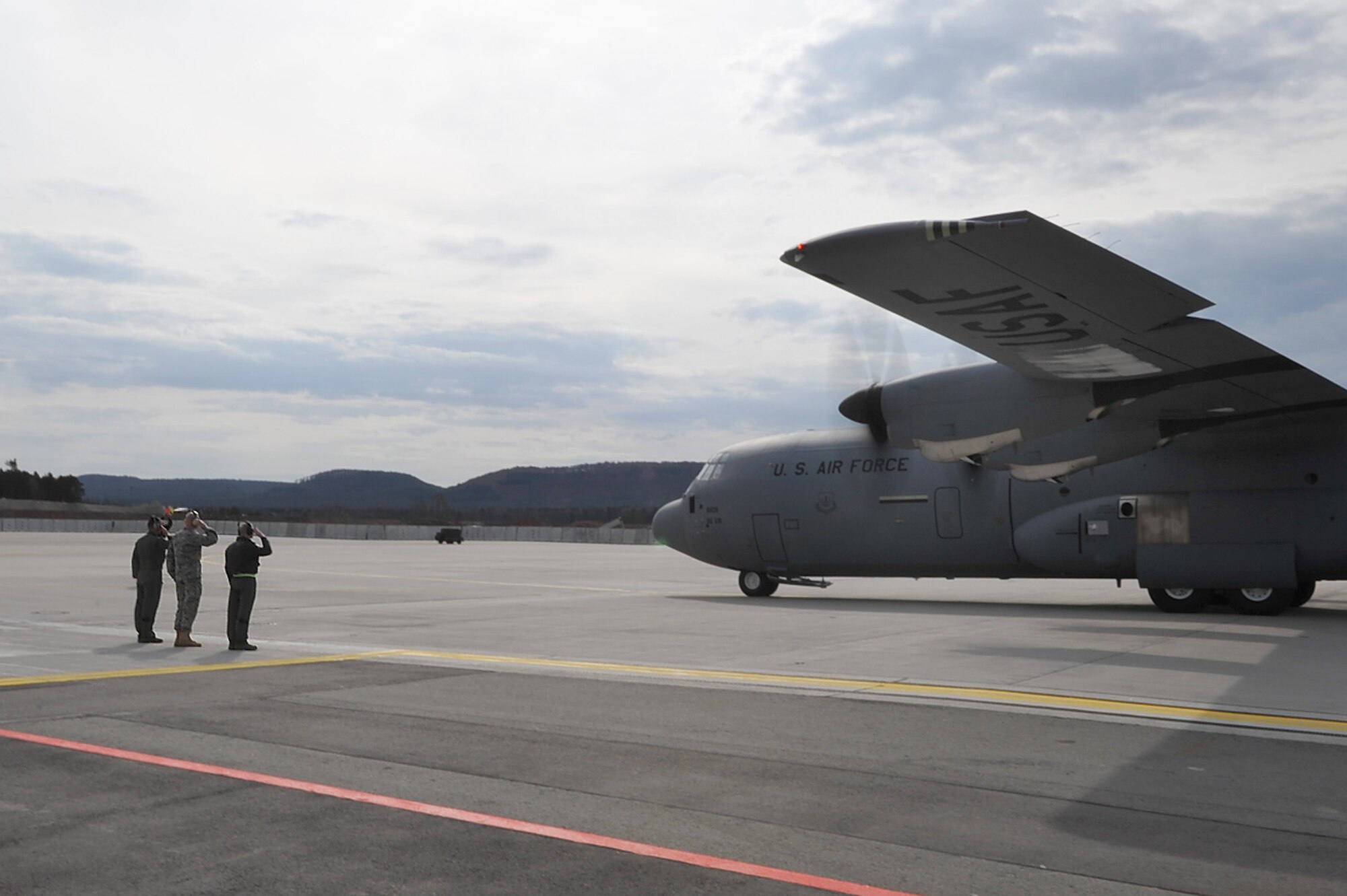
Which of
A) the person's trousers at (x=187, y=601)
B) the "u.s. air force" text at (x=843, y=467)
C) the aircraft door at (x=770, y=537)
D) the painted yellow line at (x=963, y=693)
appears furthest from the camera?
the aircraft door at (x=770, y=537)

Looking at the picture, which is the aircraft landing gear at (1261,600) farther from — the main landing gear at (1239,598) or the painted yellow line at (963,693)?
the painted yellow line at (963,693)

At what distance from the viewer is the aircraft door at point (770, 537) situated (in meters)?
24.0

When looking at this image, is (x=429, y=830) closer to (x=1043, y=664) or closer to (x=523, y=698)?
(x=523, y=698)

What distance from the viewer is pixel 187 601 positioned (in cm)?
1466

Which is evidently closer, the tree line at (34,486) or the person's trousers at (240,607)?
the person's trousers at (240,607)

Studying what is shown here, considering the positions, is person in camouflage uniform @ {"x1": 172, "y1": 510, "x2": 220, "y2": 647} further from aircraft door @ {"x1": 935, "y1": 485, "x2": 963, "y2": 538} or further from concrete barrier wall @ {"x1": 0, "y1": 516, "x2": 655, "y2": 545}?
concrete barrier wall @ {"x1": 0, "y1": 516, "x2": 655, "y2": 545}

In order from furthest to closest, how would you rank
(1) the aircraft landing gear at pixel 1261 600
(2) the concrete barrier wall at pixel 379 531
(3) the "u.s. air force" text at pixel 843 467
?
(2) the concrete barrier wall at pixel 379 531 → (3) the "u.s. air force" text at pixel 843 467 → (1) the aircraft landing gear at pixel 1261 600

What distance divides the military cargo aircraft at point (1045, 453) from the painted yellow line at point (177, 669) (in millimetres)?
7413

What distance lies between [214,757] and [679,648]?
7.45m

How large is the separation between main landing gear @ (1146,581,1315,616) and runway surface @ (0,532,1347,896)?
189 cm

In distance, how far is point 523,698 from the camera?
10086 mm

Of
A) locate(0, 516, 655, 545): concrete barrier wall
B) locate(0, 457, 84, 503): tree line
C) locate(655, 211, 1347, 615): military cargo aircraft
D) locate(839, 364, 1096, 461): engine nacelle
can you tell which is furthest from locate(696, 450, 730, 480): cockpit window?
locate(0, 457, 84, 503): tree line

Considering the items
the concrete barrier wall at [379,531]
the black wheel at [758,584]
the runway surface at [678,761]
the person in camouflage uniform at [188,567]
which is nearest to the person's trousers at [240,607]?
the runway surface at [678,761]

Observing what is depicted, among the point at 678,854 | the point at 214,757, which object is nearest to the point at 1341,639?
the point at 678,854
